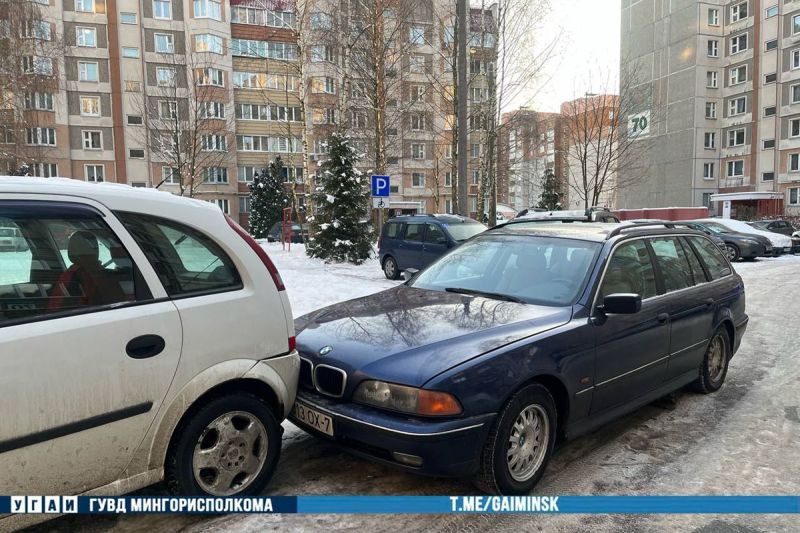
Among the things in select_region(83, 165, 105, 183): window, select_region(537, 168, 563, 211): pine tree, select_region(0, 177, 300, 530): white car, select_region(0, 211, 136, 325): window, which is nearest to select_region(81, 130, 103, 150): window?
select_region(83, 165, 105, 183): window

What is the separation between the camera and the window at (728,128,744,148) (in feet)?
161

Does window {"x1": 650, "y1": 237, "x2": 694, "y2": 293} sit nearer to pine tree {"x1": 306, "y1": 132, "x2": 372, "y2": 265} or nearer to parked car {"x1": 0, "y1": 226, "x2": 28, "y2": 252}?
parked car {"x1": 0, "y1": 226, "x2": 28, "y2": 252}

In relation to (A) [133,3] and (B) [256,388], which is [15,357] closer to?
(B) [256,388]

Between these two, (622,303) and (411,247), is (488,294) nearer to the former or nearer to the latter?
(622,303)

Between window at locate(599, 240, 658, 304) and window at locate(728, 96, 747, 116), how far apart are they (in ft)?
180

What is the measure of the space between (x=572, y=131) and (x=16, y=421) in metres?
32.5

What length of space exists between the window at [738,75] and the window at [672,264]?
54425 mm

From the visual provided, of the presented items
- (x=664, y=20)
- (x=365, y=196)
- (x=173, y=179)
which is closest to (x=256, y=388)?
(x=365, y=196)

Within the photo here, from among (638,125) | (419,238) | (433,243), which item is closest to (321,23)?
(419,238)

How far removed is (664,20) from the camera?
52156 millimetres

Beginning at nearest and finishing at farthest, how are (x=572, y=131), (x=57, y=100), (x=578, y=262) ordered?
1. (x=578, y=262)
2. (x=572, y=131)
3. (x=57, y=100)

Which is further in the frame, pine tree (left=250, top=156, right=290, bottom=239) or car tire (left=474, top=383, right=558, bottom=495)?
pine tree (left=250, top=156, right=290, bottom=239)

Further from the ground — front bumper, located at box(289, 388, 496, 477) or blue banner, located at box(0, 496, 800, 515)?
front bumper, located at box(289, 388, 496, 477)

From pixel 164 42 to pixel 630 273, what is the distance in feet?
156
